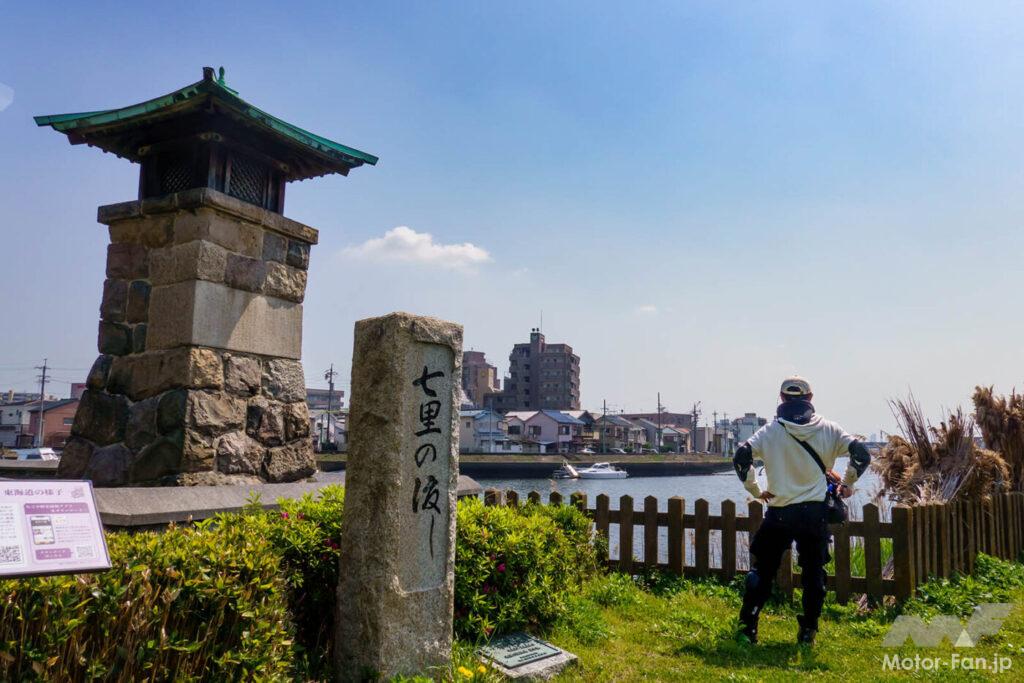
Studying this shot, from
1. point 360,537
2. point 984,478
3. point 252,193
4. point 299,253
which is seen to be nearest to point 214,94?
point 252,193

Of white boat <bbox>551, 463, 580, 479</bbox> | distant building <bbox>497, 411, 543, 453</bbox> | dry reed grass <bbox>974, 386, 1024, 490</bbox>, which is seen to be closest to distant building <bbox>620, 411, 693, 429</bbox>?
distant building <bbox>497, 411, 543, 453</bbox>

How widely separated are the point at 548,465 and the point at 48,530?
190ft

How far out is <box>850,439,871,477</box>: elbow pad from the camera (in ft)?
18.0

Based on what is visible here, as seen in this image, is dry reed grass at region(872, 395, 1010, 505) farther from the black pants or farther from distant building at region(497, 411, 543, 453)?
distant building at region(497, 411, 543, 453)

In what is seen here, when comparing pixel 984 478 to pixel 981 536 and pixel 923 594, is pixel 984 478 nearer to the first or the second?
pixel 981 536

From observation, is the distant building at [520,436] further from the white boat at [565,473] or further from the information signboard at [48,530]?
the information signboard at [48,530]

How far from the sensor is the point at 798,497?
5.46 m

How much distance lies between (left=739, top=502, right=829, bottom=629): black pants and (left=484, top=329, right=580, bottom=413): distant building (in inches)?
3737

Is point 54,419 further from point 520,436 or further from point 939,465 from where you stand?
point 939,465

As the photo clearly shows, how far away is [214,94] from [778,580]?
695cm

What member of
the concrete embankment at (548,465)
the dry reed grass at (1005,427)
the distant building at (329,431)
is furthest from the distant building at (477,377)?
the dry reed grass at (1005,427)

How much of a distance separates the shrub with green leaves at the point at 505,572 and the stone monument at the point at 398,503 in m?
0.68

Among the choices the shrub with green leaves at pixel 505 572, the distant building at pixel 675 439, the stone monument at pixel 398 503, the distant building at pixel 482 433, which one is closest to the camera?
the stone monument at pixel 398 503

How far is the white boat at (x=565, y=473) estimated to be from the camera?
53.9 metres
